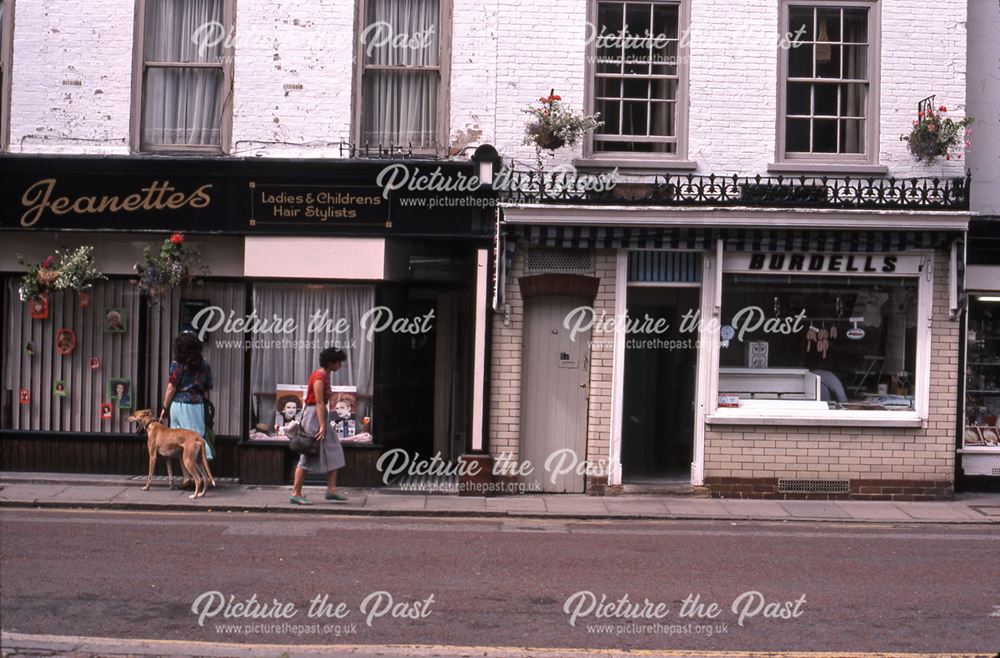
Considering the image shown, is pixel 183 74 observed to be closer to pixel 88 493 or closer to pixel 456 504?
pixel 88 493

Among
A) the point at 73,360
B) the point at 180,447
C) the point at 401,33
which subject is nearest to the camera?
the point at 180,447

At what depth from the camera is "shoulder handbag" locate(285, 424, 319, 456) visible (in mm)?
12781

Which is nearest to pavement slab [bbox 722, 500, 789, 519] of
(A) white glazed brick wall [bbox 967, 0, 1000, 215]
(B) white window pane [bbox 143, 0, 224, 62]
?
(A) white glazed brick wall [bbox 967, 0, 1000, 215]

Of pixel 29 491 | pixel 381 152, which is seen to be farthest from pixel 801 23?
pixel 29 491

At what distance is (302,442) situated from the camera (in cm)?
1277

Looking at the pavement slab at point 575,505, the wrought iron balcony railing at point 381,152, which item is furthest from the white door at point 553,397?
the wrought iron balcony railing at point 381,152

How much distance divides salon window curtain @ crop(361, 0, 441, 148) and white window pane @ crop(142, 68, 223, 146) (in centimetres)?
199

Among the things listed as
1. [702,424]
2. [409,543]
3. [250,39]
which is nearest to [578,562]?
[409,543]

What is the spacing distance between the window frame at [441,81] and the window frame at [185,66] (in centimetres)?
157

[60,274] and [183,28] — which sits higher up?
[183,28]

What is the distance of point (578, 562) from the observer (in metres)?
10.2

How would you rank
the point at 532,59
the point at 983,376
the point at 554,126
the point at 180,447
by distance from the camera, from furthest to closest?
the point at 983,376 < the point at 532,59 < the point at 554,126 < the point at 180,447

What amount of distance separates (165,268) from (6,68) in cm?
344

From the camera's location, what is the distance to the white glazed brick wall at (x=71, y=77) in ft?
46.8
